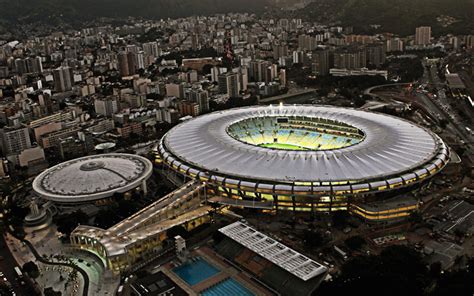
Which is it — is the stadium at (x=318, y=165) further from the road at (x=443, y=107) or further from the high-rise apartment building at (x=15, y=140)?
the high-rise apartment building at (x=15, y=140)

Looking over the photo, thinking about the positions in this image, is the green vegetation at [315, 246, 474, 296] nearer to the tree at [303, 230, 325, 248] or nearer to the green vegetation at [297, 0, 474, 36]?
the tree at [303, 230, 325, 248]

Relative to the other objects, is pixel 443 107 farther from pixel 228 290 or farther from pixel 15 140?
pixel 15 140

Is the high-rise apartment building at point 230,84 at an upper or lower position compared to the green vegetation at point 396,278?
upper

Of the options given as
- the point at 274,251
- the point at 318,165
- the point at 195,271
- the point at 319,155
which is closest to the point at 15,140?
the point at 195,271

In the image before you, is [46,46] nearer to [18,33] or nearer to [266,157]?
[18,33]

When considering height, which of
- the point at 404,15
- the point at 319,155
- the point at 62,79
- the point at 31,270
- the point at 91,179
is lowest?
the point at 31,270

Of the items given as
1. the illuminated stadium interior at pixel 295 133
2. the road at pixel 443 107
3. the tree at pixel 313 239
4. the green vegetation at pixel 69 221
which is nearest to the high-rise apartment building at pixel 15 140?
the green vegetation at pixel 69 221
